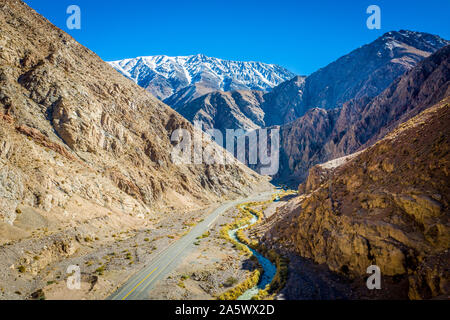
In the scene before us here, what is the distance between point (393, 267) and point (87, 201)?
37.1 metres

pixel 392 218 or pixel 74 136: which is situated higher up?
pixel 74 136

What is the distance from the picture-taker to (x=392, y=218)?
20078 millimetres

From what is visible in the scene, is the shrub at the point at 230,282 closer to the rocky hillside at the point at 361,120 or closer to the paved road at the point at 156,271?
the paved road at the point at 156,271

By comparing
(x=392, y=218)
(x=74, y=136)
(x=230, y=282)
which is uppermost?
(x=74, y=136)

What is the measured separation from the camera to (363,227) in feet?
70.8

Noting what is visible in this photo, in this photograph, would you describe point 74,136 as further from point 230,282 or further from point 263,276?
point 263,276

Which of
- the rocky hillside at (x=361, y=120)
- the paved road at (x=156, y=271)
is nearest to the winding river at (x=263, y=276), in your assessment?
the paved road at (x=156, y=271)

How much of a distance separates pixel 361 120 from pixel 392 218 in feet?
298

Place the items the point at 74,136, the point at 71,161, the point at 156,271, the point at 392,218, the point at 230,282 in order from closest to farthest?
the point at 392,218
the point at 230,282
the point at 156,271
the point at 71,161
the point at 74,136

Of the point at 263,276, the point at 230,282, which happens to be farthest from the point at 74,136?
the point at 263,276

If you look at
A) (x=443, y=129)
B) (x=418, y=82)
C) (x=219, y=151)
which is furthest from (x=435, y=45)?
(x=443, y=129)

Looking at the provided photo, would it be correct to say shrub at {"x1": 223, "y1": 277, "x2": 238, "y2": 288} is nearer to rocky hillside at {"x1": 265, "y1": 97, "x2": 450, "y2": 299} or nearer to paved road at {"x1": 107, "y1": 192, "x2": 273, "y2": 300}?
paved road at {"x1": 107, "y1": 192, "x2": 273, "y2": 300}

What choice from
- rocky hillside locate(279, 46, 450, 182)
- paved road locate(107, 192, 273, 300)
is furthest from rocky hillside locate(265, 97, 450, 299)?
rocky hillside locate(279, 46, 450, 182)

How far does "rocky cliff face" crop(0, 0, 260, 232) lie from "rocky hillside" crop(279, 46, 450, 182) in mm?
60592
